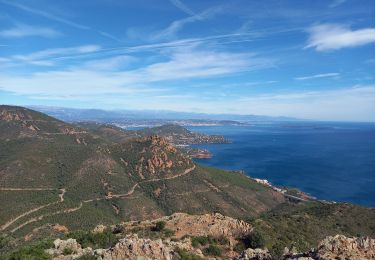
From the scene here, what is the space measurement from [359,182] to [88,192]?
127223 mm

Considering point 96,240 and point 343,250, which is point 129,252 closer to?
point 96,240

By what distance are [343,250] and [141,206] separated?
86651 mm

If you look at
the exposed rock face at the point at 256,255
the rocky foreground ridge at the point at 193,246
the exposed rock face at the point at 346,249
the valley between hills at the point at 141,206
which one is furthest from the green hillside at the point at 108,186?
the exposed rock face at the point at 346,249

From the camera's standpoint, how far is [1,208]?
284 ft

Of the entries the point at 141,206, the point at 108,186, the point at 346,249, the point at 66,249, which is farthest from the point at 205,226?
the point at 108,186

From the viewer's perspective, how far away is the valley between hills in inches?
1513

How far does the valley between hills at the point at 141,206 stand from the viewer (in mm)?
38438

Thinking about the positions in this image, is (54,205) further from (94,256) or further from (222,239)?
(94,256)

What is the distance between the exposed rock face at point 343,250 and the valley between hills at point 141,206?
0.38m

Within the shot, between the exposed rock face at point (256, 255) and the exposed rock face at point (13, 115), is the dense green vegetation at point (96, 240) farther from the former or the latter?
the exposed rock face at point (13, 115)

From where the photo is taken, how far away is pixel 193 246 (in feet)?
116

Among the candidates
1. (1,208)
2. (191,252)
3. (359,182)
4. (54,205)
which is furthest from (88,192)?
(359,182)

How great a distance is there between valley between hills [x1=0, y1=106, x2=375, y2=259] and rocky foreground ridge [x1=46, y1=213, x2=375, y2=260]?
0.15 m

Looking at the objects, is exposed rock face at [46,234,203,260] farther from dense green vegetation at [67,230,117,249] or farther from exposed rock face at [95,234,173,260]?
dense green vegetation at [67,230,117,249]
